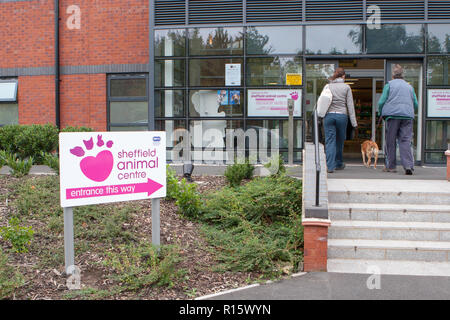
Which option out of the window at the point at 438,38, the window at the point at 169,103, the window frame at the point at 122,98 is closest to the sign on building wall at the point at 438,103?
the window at the point at 438,38

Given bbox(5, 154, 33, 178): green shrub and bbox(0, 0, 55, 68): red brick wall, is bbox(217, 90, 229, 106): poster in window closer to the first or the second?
bbox(0, 0, 55, 68): red brick wall

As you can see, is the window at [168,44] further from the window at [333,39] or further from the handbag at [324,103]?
the handbag at [324,103]

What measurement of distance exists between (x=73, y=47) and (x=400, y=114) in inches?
358

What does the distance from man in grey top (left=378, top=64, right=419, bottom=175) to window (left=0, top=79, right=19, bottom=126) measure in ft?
33.7

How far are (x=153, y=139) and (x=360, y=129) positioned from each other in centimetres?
1051

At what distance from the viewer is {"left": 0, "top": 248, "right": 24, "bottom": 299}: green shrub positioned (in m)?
4.05

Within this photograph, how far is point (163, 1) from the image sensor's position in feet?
38.1

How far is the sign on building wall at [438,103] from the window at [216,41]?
4.64 meters

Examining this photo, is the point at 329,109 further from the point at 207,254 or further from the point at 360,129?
the point at 360,129

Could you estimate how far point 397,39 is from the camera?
35.5ft

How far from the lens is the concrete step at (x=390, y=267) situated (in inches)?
194

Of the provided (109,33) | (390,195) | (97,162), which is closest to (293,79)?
(109,33)

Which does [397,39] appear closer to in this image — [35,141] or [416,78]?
[416,78]

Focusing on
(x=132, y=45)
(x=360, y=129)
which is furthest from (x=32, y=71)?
(x=360, y=129)
